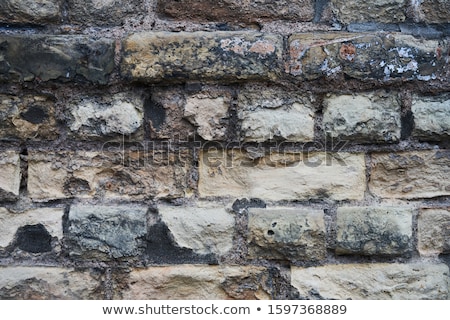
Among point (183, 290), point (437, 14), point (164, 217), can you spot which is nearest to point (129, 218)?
point (164, 217)

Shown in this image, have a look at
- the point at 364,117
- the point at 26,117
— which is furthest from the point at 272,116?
the point at 26,117

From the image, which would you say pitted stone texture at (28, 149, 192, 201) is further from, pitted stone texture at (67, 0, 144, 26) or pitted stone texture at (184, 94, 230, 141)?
pitted stone texture at (67, 0, 144, 26)

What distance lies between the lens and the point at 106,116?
166 centimetres

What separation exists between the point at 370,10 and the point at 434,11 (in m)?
0.20

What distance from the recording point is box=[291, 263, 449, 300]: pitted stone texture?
1.69m

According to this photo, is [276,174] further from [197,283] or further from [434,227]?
[434,227]

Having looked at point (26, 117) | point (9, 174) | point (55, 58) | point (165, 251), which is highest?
point (55, 58)

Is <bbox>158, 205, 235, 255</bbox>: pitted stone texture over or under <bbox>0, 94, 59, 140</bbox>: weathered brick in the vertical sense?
under

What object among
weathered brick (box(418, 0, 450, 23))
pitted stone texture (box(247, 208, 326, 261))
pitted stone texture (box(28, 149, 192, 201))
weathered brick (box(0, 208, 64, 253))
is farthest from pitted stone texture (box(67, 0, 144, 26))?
weathered brick (box(418, 0, 450, 23))

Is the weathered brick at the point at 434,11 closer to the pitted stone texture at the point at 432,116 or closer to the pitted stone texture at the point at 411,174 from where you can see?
the pitted stone texture at the point at 432,116

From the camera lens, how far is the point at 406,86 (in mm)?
1677

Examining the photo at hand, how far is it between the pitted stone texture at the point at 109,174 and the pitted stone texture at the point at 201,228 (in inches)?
2.6

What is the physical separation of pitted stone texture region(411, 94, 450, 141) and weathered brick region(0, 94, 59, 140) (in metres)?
1.12
